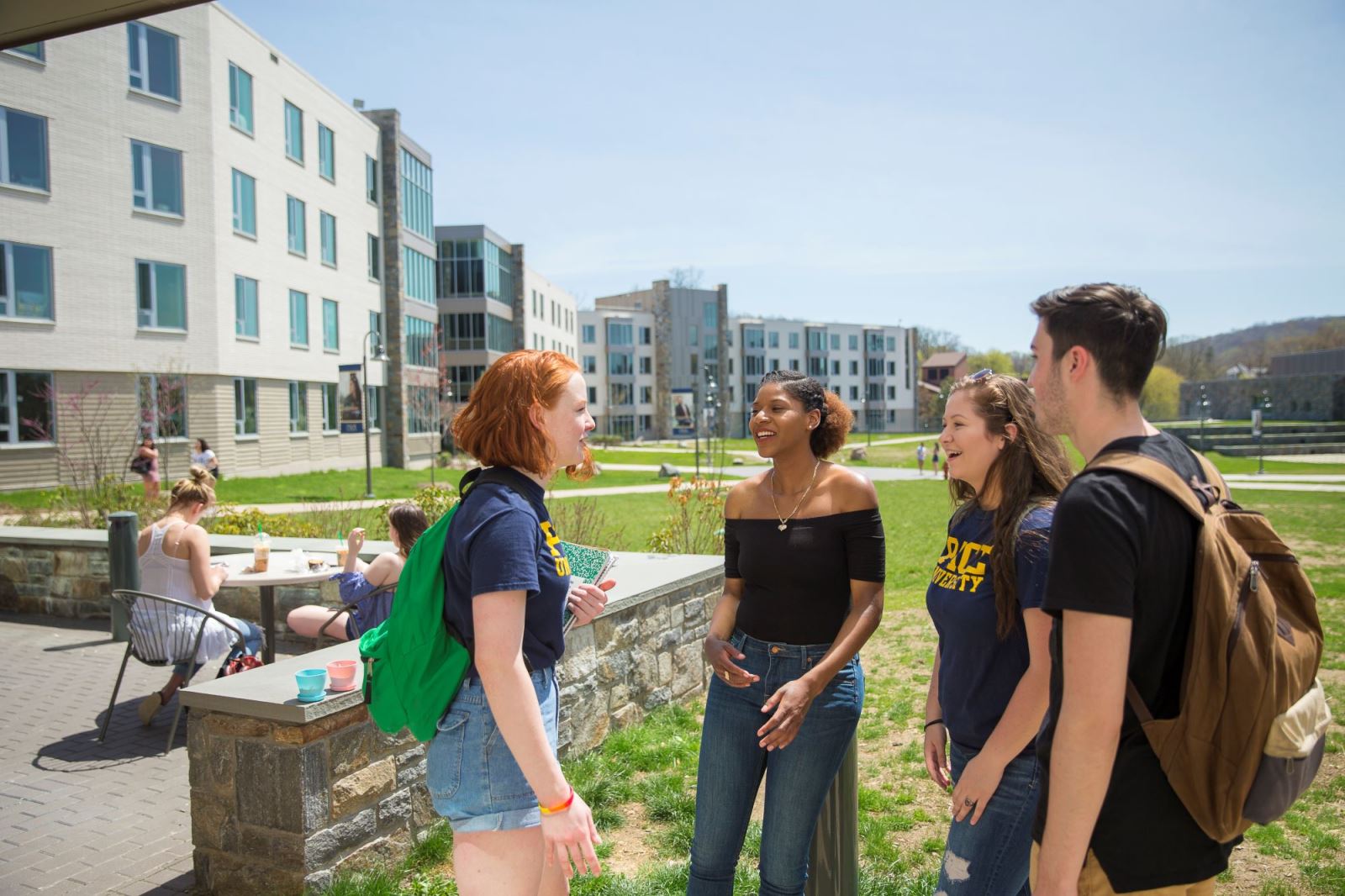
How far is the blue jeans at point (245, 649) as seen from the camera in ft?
19.1

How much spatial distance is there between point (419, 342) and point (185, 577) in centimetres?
3905

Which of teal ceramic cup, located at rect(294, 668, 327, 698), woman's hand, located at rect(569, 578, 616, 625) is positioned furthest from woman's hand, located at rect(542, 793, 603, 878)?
teal ceramic cup, located at rect(294, 668, 327, 698)

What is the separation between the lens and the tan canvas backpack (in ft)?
5.08

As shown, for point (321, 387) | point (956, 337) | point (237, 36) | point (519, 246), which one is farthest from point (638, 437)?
point (956, 337)

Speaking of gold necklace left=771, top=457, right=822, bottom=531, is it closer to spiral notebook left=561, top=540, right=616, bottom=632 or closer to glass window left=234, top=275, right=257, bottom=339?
spiral notebook left=561, top=540, right=616, bottom=632

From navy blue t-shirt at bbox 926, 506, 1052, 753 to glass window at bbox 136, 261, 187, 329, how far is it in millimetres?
28948

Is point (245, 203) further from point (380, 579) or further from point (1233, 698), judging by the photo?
point (1233, 698)

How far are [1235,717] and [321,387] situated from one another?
37621 mm

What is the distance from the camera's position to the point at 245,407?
101 feet

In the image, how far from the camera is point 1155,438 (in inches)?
67.5

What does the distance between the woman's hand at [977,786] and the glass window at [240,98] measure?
1297 inches

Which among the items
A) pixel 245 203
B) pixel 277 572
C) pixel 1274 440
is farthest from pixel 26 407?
pixel 1274 440

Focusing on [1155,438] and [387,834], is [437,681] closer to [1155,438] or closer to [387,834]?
[1155,438]

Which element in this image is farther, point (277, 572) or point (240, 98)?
point (240, 98)
